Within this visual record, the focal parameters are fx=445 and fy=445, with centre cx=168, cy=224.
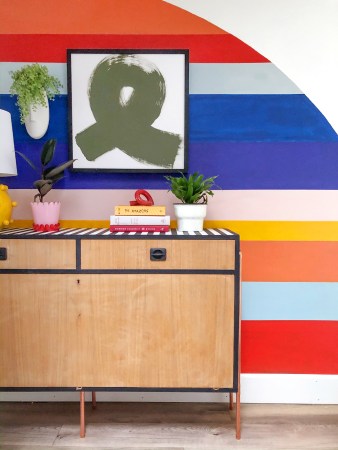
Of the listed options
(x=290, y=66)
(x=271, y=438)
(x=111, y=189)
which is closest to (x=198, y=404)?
(x=271, y=438)

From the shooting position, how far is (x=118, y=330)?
6.58ft

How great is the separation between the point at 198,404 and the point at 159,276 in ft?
2.87

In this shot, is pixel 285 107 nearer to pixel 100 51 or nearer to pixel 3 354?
pixel 100 51

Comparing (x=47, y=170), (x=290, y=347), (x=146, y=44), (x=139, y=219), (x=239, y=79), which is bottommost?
(x=290, y=347)

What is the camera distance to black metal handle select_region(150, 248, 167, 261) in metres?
1.98

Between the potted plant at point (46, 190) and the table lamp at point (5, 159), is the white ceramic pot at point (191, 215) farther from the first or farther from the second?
the table lamp at point (5, 159)

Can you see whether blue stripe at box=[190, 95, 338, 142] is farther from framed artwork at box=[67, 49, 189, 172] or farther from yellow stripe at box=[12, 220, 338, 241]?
yellow stripe at box=[12, 220, 338, 241]

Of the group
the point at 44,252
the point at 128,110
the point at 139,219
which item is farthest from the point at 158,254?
the point at 128,110

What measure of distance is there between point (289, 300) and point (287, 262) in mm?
209


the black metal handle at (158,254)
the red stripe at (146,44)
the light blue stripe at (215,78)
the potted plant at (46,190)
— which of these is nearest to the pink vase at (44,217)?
the potted plant at (46,190)

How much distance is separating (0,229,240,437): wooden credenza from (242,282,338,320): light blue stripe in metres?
0.47

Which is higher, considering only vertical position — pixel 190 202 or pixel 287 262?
pixel 190 202

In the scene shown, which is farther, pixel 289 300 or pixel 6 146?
pixel 289 300

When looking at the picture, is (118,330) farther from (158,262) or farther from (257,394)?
(257,394)
